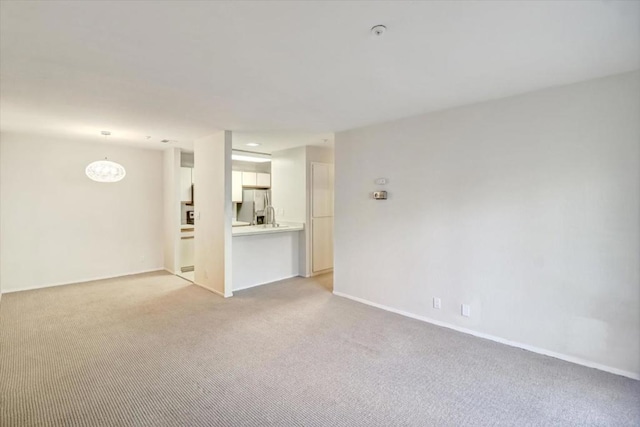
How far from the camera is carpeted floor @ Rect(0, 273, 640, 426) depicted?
211cm

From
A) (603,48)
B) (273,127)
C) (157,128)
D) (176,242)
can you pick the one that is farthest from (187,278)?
(603,48)

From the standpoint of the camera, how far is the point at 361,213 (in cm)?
445

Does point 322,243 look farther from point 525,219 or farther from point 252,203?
point 525,219

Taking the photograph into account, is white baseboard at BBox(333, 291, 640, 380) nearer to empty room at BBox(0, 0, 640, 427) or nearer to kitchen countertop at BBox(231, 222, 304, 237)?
empty room at BBox(0, 0, 640, 427)

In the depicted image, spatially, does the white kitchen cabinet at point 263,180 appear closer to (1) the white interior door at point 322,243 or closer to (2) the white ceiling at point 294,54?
(1) the white interior door at point 322,243

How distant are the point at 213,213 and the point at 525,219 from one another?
4.05 metres

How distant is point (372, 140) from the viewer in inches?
169

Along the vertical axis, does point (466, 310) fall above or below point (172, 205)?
below

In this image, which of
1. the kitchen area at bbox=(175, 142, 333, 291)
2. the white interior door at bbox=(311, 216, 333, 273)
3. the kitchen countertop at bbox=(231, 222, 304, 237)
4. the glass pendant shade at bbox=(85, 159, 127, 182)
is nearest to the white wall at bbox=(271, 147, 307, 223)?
the kitchen area at bbox=(175, 142, 333, 291)

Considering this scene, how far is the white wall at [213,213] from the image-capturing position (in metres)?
4.63

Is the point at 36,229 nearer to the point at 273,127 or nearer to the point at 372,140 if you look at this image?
the point at 273,127

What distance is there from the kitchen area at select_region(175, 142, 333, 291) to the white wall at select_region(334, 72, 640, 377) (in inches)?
78.4

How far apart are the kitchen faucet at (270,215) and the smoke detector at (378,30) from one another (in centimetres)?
446

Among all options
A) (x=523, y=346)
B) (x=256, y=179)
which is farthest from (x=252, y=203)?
(x=523, y=346)
